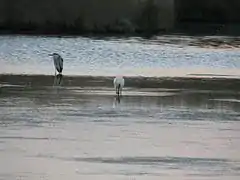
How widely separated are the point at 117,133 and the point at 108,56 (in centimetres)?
1626

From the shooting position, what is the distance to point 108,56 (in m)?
27.0

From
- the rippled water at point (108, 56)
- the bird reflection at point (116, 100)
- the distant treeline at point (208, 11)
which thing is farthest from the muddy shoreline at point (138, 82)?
the distant treeline at point (208, 11)

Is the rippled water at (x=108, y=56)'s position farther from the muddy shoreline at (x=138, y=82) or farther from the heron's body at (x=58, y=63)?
the muddy shoreline at (x=138, y=82)

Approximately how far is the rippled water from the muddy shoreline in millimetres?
1131

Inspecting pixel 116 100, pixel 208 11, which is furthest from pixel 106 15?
pixel 116 100

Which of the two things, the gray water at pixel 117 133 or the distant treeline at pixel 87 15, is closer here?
the gray water at pixel 117 133

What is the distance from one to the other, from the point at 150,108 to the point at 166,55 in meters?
13.4

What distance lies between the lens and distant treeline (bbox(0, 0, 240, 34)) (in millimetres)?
37250

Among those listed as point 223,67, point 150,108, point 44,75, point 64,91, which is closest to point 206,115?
point 150,108

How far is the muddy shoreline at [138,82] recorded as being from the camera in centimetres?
1850

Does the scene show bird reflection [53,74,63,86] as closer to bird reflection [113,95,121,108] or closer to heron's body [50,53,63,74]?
heron's body [50,53,63,74]

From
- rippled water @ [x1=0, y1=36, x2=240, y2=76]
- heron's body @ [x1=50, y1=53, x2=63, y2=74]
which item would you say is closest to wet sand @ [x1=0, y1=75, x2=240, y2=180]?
heron's body @ [x1=50, y1=53, x2=63, y2=74]

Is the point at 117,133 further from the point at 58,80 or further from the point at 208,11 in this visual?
the point at 208,11

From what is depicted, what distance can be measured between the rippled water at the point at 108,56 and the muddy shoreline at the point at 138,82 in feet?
3.71
